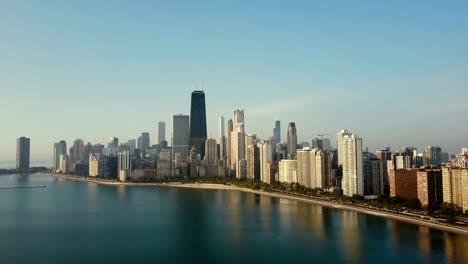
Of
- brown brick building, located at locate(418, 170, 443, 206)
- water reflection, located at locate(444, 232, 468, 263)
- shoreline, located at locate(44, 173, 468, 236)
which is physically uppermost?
brown brick building, located at locate(418, 170, 443, 206)

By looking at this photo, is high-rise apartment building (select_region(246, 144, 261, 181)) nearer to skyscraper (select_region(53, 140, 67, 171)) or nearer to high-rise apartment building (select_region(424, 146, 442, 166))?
high-rise apartment building (select_region(424, 146, 442, 166))

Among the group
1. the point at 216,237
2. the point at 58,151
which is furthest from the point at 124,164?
the point at 216,237

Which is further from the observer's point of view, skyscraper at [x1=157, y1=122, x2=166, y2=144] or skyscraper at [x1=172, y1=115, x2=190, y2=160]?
skyscraper at [x1=157, y1=122, x2=166, y2=144]

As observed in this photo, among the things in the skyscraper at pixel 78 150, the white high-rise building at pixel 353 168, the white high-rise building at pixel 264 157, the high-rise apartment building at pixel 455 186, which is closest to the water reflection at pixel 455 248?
the high-rise apartment building at pixel 455 186

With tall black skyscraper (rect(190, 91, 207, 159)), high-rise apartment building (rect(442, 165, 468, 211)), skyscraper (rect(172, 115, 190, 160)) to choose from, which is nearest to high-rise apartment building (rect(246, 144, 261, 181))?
tall black skyscraper (rect(190, 91, 207, 159))

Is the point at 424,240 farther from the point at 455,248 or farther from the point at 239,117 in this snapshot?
Answer: the point at 239,117

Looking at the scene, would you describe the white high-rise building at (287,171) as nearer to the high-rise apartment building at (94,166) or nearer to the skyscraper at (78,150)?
the high-rise apartment building at (94,166)

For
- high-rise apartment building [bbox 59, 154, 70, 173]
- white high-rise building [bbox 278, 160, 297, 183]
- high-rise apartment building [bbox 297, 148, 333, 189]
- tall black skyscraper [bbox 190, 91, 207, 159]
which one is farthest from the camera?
high-rise apartment building [bbox 59, 154, 70, 173]
